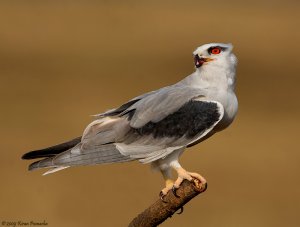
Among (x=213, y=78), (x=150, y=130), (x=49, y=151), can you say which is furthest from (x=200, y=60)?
(x=49, y=151)

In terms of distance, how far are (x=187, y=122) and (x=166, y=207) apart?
0.97 metres

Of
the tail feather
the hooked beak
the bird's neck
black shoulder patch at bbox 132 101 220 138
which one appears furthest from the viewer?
the hooked beak

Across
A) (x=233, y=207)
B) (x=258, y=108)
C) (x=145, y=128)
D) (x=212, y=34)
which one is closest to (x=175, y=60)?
(x=212, y=34)

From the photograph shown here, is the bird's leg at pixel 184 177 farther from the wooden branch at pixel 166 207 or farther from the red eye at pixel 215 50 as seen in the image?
the red eye at pixel 215 50

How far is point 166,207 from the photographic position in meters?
6.49

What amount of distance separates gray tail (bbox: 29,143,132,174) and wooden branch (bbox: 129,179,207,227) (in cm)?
68

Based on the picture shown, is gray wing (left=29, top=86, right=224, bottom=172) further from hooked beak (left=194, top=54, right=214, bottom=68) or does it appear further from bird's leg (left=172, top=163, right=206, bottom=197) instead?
bird's leg (left=172, top=163, right=206, bottom=197)

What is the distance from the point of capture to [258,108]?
56.3 ft

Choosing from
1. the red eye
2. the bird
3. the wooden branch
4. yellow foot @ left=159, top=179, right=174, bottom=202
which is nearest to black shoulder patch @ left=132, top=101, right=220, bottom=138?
the bird

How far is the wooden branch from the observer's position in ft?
21.1

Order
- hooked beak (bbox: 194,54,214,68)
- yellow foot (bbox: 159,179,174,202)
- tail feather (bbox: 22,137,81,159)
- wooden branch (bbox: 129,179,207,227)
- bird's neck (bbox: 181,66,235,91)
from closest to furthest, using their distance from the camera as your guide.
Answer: wooden branch (bbox: 129,179,207,227), yellow foot (bbox: 159,179,174,202), tail feather (bbox: 22,137,81,159), bird's neck (bbox: 181,66,235,91), hooked beak (bbox: 194,54,214,68)

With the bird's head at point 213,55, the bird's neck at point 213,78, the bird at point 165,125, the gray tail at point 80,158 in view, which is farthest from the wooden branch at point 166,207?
the bird's head at point 213,55

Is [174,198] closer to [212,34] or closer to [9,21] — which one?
[212,34]

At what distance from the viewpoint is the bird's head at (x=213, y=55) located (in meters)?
7.50
